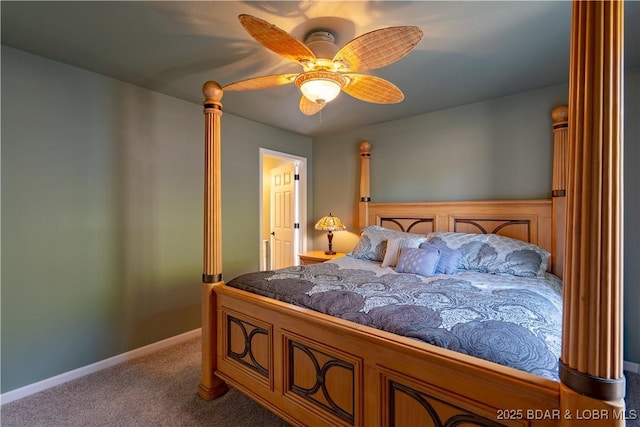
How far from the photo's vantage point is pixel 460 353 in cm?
108

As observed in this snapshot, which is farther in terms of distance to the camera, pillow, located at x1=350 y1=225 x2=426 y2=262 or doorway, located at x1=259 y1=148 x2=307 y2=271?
doorway, located at x1=259 y1=148 x2=307 y2=271

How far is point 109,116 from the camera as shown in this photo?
8.20 ft

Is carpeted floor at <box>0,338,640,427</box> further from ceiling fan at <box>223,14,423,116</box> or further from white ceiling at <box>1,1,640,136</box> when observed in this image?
white ceiling at <box>1,1,640,136</box>

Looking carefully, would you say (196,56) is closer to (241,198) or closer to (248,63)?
(248,63)

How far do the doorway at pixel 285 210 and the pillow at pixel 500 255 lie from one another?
7.39ft

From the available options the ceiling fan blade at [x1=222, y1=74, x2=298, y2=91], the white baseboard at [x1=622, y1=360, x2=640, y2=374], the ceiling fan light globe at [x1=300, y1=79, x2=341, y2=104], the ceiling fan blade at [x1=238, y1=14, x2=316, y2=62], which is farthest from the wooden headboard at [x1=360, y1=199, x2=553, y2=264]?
the ceiling fan blade at [x1=238, y1=14, x2=316, y2=62]

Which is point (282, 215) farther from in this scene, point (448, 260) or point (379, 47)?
point (379, 47)

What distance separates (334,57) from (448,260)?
1717 millimetres

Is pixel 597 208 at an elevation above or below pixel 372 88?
below

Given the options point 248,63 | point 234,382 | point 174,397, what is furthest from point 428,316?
point 248,63

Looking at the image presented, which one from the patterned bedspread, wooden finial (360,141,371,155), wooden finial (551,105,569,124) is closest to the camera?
the patterned bedspread

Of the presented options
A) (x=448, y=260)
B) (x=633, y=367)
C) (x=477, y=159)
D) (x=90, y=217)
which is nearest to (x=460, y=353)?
(x=448, y=260)

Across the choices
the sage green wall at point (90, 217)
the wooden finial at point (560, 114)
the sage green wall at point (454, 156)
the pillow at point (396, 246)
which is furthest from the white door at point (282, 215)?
the wooden finial at point (560, 114)

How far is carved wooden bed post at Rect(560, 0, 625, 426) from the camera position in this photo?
2.50 ft
